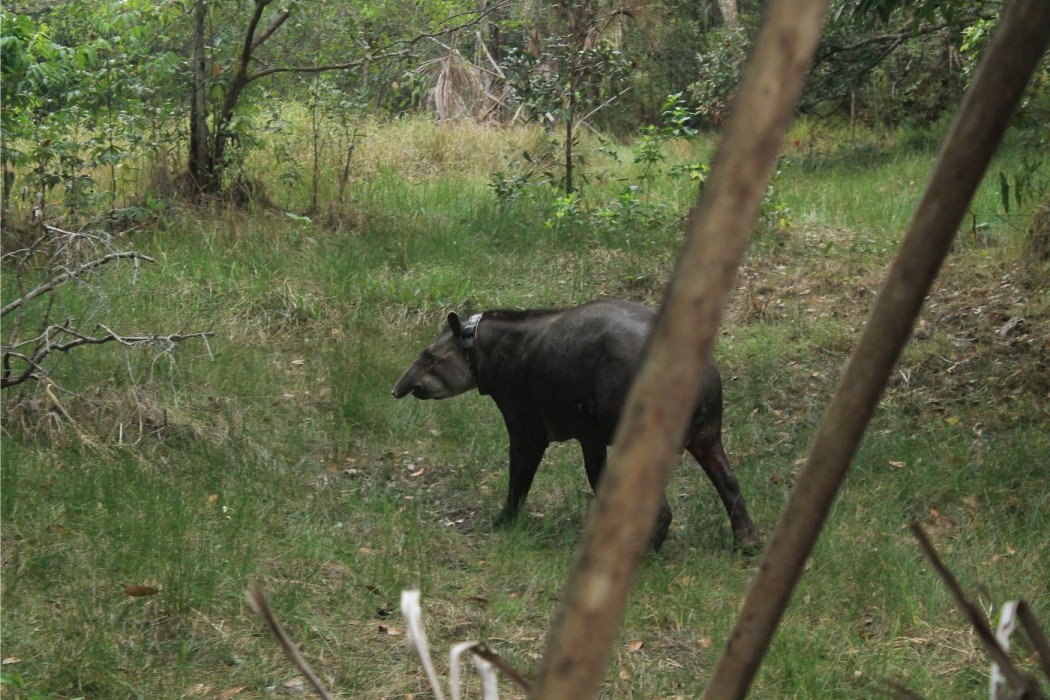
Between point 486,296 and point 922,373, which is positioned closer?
point 922,373

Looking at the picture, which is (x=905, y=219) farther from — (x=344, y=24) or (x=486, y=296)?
(x=344, y=24)

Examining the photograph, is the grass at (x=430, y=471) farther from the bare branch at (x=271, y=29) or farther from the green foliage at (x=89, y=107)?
the bare branch at (x=271, y=29)

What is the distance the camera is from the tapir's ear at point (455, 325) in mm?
6945

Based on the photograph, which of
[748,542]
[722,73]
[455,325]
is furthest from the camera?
[722,73]

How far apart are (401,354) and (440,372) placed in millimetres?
2197

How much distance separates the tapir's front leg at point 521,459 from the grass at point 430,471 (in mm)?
163

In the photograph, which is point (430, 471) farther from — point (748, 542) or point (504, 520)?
point (748, 542)

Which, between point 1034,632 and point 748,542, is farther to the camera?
point 748,542

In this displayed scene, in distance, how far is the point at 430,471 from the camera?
25.7 feet

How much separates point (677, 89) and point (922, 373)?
11780mm

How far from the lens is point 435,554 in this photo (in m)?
6.23

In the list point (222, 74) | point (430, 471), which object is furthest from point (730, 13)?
point (430, 471)

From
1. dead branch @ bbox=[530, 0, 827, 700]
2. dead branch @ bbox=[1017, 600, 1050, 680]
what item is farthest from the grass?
dead branch @ bbox=[530, 0, 827, 700]

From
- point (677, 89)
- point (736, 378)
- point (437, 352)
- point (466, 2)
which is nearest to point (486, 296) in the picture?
point (736, 378)
